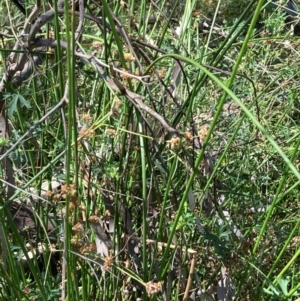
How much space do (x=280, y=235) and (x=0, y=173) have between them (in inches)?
23.9

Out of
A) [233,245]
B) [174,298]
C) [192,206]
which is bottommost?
[174,298]

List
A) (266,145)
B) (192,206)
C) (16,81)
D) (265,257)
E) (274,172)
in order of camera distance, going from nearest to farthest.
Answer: (192,206)
(16,81)
(265,257)
(266,145)
(274,172)

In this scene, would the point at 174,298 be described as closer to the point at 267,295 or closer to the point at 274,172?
the point at 267,295

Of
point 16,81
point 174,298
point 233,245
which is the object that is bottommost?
point 174,298

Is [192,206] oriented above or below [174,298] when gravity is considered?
above

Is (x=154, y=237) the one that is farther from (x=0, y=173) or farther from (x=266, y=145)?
(x=266, y=145)

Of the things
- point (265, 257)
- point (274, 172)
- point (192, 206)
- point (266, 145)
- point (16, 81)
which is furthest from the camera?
point (274, 172)

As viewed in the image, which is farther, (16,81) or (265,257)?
(265,257)

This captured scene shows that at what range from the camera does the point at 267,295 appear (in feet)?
4.14

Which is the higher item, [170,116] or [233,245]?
[170,116]

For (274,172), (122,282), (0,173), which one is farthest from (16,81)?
(274,172)

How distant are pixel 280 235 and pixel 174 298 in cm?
26

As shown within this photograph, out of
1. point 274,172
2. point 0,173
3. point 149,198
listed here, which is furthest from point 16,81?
point 274,172

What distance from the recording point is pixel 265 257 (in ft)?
4.51
